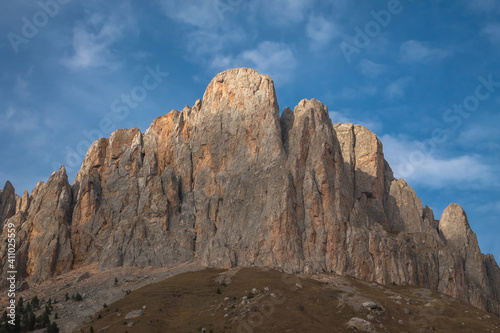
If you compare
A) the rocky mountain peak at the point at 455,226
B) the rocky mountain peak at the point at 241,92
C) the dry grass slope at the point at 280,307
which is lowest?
the dry grass slope at the point at 280,307

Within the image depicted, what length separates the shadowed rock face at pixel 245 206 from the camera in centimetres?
13038

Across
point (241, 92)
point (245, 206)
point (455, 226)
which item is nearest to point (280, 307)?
point (245, 206)

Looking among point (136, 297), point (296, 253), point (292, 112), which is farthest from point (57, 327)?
point (292, 112)

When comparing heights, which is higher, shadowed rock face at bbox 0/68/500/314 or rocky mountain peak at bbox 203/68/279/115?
rocky mountain peak at bbox 203/68/279/115

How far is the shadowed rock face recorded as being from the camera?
130m

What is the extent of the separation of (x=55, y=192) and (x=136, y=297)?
6180 centimetres

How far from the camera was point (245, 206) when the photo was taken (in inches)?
5566

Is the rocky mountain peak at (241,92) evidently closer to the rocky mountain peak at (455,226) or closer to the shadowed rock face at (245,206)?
the shadowed rock face at (245,206)

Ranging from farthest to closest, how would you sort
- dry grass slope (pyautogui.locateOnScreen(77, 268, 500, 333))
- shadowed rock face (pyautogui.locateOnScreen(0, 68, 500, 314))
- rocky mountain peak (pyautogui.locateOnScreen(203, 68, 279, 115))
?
rocky mountain peak (pyautogui.locateOnScreen(203, 68, 279, 115))
shadowed rock face (pyautogui.locateOnScreen(0, 68, 500, 314))
dry grass slope (pyautogui.locateOnScreen(77, 268, 500, 333))

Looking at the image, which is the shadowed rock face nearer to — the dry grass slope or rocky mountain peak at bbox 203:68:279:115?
rocky mountain peak at bbox 203:68:279:115

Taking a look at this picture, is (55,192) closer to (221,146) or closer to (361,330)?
(221,146)

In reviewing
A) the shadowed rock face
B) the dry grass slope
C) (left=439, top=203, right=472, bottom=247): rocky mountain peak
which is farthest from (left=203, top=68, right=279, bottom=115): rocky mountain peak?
(left=439, top=203, right=472, bottom=247): rocky mountain peak

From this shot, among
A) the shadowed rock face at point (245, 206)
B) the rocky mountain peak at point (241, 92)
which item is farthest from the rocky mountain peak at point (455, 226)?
the rocky mountain peak at point (241, 92)

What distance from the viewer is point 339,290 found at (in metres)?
109
